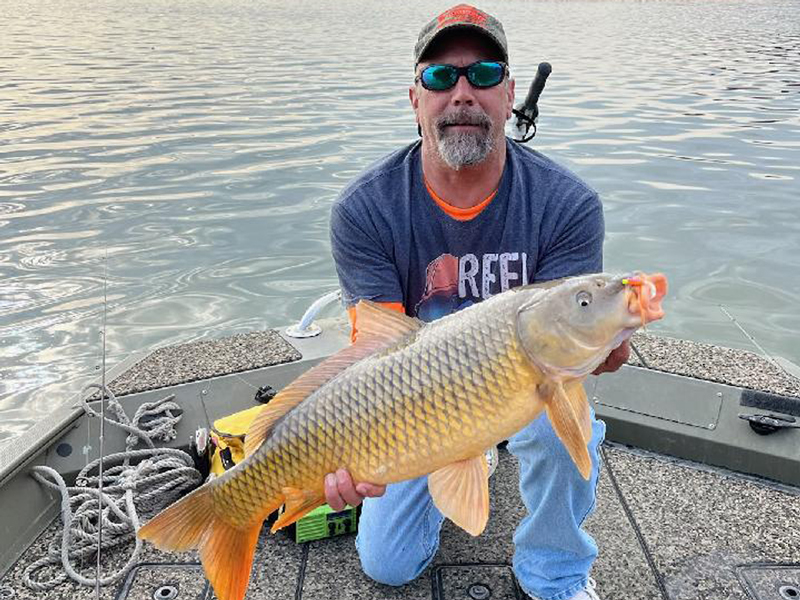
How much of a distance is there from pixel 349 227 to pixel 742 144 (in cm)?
1088

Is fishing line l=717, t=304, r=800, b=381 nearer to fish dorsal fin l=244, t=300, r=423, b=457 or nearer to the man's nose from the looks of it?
the man's nose

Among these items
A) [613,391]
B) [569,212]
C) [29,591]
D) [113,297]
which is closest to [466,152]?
[569,212]

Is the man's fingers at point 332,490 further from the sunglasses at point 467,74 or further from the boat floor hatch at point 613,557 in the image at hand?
the sunglasses at point 467,74

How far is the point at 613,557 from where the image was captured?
110 inches

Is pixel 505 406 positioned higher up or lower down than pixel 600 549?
higher up

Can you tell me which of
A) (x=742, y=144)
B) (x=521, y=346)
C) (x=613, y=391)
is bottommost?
(x=742, y=144)

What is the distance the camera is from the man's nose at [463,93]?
2797 millimetres

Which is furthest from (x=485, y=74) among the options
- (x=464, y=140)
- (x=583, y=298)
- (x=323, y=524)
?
(x=323, y=524)

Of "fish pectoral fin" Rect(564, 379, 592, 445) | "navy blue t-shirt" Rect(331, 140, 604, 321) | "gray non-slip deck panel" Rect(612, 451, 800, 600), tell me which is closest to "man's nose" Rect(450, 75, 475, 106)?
"navy blue t-shirt" Rect(331, 140, 604, 321)

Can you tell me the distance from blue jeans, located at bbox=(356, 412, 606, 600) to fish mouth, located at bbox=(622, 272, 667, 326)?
0.85 m

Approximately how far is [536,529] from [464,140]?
138 cm

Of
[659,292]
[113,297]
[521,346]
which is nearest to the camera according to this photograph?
[659,292]

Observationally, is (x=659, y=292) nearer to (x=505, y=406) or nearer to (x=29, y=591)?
(x=505, y=406)

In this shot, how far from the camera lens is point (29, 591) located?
2.63 metres
